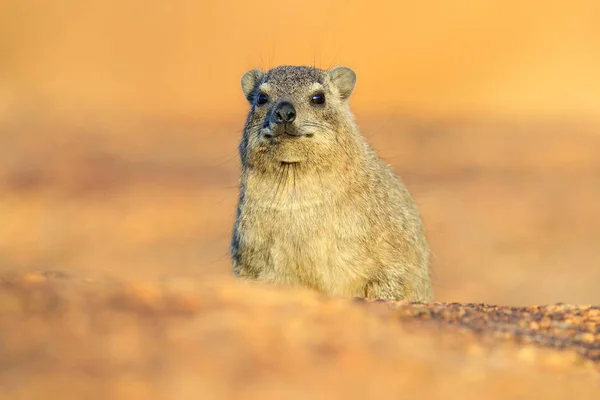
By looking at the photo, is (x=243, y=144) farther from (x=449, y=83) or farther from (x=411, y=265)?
(x=449, y=83)

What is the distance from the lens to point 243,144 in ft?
30.2

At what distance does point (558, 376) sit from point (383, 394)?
1.05 m

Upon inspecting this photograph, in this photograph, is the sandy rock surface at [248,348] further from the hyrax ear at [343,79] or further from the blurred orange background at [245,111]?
the blurred orange background at [245,111]

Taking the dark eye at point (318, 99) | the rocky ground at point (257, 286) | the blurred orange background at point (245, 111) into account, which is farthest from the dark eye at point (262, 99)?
the blurred orange background at point (245, 111)

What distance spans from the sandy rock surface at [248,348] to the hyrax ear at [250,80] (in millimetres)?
3537

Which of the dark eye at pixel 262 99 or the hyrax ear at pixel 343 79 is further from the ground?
the hyrax ear at pixel 343 79

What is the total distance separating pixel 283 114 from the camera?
8.62 meters

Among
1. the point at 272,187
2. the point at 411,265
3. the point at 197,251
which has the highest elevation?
the point at 272,187

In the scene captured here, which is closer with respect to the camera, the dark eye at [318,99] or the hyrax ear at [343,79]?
the dark eye at [318,99]

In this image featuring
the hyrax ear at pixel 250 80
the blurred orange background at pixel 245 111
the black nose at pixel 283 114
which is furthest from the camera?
the blurred orange background at pixel 245 111

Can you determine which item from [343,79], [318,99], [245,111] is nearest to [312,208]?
[318,99]

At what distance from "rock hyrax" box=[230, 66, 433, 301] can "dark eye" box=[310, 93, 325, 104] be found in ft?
0.04

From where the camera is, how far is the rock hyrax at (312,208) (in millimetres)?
8688

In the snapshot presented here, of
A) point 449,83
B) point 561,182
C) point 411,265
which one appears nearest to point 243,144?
point 411,265
